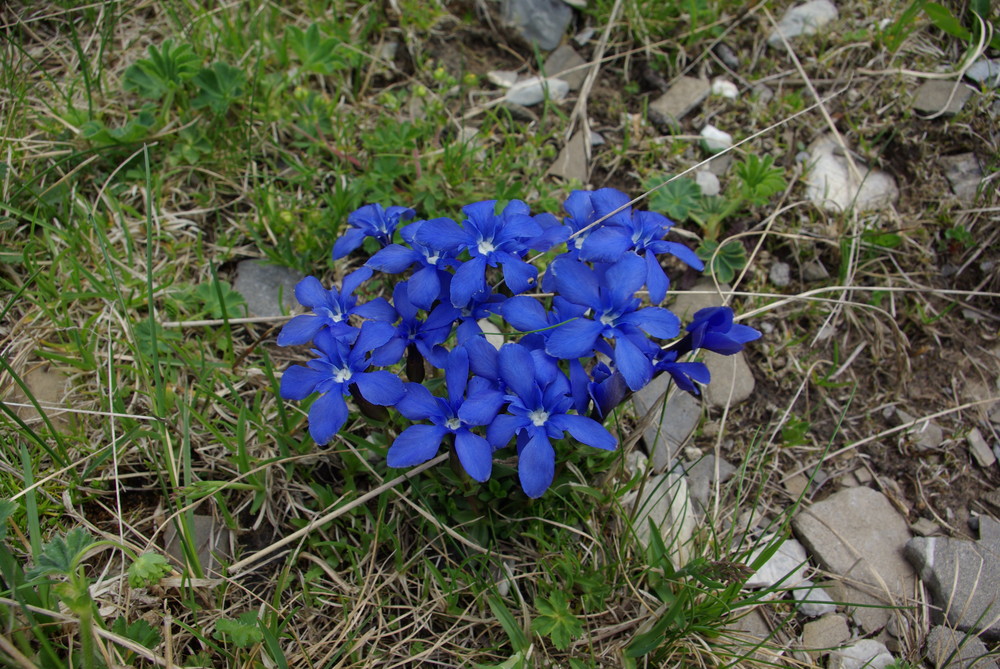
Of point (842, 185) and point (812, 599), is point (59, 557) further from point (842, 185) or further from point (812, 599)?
point (842, 185)

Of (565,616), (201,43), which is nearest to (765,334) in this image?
(565,616)

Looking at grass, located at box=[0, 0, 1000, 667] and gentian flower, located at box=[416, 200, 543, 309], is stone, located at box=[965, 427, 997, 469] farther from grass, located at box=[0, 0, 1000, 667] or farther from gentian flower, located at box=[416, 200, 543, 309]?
gentian flower, located at box=[416, 200, 543, 309]

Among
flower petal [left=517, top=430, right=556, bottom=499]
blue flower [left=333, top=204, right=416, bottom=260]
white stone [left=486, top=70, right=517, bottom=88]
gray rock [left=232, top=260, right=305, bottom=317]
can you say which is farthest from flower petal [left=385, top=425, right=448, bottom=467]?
white stone [left=486, top=70, right=517, bottom=88]

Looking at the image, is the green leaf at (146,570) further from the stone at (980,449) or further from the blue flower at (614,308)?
the stone at (980,449)

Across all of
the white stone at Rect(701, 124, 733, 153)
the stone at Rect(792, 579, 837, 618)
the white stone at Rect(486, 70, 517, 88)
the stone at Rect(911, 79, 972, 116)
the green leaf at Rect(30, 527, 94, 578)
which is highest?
the stone at Rect(911, 79, 972, 116)

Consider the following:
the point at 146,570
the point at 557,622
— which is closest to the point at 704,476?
the point at 557,622
